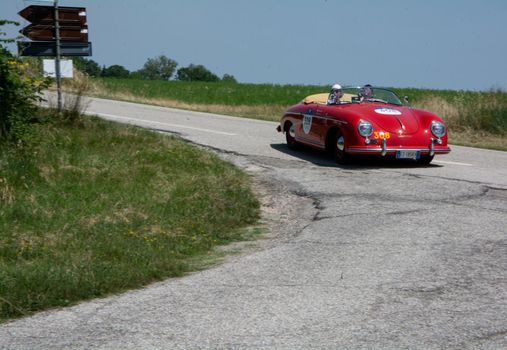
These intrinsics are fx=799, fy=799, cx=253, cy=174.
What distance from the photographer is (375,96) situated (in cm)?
1393

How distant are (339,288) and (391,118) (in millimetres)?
7001

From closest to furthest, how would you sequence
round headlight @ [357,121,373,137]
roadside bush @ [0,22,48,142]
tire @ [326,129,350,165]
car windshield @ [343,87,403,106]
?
roadside bush @ [0,22,48,142], round headlight @ [357,121,373,137], tire @ [326,129,350,165], car windshield @ [343,87,403,106]

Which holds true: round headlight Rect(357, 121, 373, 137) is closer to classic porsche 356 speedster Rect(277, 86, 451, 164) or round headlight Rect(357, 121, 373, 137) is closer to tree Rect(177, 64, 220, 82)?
classic porsche 356 speedster Rect(277, 86, 451, 164)

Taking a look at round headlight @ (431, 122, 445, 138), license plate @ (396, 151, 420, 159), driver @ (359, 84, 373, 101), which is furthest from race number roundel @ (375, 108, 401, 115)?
driver @ (359, 84, 373, 101)

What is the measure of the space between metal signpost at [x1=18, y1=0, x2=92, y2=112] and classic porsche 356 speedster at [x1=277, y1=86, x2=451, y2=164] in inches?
157

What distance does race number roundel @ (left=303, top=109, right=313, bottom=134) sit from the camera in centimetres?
1371

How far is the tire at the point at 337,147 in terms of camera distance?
12.5 meters

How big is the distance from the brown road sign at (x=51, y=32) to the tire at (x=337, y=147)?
4369 mm

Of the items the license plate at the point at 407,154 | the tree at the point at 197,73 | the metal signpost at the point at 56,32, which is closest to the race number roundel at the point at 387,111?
the license plate at the point at 407,154

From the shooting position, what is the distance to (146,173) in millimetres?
10703

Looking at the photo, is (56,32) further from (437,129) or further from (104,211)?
(437,129)

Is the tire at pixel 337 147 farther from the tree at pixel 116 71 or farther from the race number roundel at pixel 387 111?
the tree at pixel 116 71

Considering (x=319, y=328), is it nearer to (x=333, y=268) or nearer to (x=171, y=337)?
(x=171, y=337)

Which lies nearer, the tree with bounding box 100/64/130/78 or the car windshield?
the car windshield
